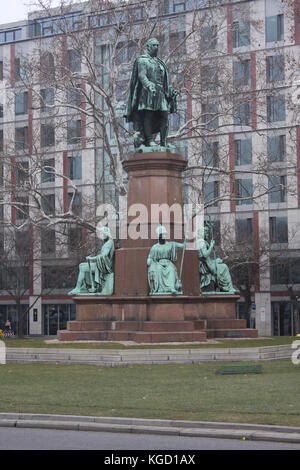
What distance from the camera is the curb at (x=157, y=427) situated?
1312 centimetres

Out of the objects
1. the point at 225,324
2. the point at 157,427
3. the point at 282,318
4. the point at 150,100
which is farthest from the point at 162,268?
the point at 282,318

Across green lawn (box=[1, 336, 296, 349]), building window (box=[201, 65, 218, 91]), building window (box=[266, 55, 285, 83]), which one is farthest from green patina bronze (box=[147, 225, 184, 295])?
building window (box=[201, 65, 218, 91])

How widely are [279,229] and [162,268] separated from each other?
135 ft

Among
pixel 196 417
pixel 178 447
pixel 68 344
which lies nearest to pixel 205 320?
pixel 68 344

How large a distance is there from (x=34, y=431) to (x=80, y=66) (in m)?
48.5

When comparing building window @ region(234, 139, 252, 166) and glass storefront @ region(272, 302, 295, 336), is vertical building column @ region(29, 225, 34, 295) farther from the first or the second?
glass storefront @ region(272, 302, 295, 336)

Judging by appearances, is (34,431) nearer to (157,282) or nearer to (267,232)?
(157,282)

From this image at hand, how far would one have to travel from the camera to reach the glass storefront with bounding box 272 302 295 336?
67188mm

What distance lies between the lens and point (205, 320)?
92.4ft

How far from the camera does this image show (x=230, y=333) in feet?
93.9

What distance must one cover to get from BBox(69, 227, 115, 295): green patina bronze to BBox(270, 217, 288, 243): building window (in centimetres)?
3871

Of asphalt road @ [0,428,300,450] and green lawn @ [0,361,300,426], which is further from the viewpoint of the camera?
green lawn @ [0,361,300,426]

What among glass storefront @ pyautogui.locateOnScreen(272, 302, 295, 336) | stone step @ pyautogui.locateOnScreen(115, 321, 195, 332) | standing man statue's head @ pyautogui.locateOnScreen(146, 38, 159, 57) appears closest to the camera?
stone step @ pyautogui.locateOnScreen(115, 321, 195, 332)

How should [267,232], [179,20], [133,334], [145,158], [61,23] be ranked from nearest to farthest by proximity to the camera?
[133,334] < [145,158] < [61,23] < [179,20] < [267,232]
